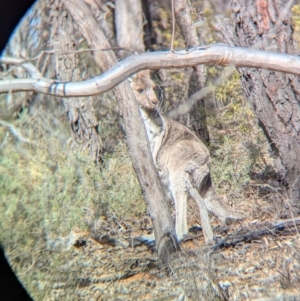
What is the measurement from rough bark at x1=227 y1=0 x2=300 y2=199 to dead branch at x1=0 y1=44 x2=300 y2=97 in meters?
A: 1.17

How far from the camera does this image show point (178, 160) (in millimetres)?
4906

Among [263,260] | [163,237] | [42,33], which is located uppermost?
[42,33]

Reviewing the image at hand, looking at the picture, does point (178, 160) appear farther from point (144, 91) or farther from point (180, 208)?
point (144, 91)

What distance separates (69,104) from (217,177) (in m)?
1.89

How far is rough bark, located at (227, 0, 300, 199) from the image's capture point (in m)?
4.63

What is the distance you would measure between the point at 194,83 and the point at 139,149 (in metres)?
1.79

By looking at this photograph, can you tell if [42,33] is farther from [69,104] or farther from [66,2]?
[66,2]

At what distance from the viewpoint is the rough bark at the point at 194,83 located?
17.8 feet

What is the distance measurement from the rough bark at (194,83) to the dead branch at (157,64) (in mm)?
1764

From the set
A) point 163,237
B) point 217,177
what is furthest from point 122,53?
point 163,237

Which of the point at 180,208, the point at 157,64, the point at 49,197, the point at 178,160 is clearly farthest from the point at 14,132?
the point at 157,64

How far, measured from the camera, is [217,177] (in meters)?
4.85

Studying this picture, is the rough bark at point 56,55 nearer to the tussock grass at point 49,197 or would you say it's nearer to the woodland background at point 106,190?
the woodland background at point 106,190

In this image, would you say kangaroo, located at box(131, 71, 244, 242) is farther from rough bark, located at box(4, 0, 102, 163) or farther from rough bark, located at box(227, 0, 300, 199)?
rough bark, located at box(4, 0, 102, 163)
